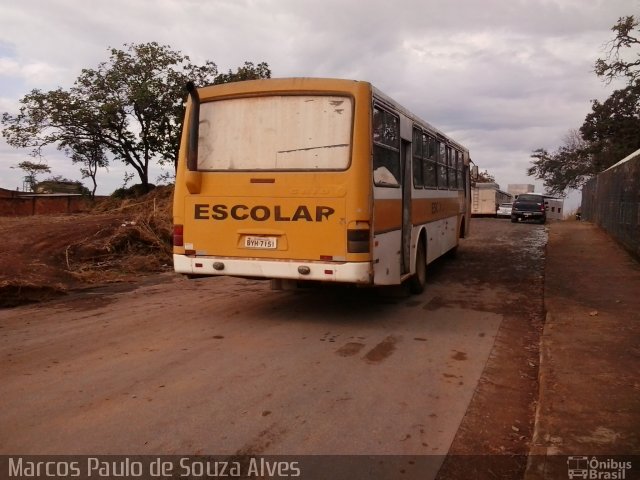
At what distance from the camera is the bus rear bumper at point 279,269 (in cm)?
647

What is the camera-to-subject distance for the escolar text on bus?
21.5ft

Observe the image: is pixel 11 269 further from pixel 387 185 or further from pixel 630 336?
pixel 630 336

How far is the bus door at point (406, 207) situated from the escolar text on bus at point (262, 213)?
2201 mm

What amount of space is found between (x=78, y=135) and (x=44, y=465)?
1069 inches

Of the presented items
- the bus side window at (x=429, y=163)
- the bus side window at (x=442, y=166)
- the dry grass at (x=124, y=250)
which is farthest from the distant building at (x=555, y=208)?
the bus side window at (x=429, y=163)

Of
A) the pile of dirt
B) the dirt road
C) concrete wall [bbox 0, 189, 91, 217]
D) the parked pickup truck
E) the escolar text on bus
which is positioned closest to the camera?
the dirt road

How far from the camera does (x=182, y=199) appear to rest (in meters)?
7.10

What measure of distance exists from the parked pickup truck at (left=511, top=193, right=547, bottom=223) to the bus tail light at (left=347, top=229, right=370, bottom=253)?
28.1 metres

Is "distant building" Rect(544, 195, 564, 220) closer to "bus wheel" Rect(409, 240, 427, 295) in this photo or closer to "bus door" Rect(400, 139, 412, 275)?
"bus wheel" Rect(409, 240, 427, 295)

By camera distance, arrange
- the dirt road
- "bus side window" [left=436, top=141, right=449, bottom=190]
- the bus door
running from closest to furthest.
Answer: the dirt road → the bus door → "bus side window" [left=436, top=141, right=449, bottom=190]

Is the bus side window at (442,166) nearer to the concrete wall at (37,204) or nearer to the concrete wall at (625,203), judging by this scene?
the concrete wall at (625,203)

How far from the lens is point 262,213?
6789 millimetres

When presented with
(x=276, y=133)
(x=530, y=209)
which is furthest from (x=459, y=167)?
(x=530, y=209)

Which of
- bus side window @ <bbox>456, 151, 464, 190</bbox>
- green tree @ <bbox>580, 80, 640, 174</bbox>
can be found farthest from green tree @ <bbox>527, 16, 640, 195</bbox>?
bus side window @ <bbox>456, 151, 464, 190</bbox>
